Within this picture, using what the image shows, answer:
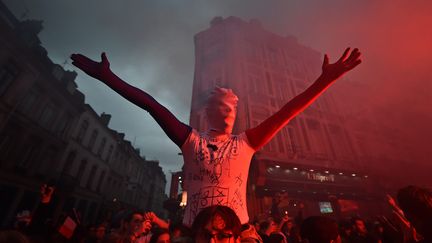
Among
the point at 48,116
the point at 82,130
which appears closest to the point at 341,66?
the point at 48,116

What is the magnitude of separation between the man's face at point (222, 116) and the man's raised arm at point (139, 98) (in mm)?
220

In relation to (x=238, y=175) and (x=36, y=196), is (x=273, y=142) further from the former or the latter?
(x=36, y=196)

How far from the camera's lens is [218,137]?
1.54 metres

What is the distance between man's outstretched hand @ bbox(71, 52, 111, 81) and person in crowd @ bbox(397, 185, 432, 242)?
329 cm

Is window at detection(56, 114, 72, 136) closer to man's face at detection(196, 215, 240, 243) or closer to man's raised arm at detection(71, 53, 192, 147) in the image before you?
man's raised arm at detection(71, 53, 192, 147)

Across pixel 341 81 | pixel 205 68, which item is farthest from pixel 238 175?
pixel 341 81

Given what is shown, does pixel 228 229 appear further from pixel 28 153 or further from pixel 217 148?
pixel 28 153

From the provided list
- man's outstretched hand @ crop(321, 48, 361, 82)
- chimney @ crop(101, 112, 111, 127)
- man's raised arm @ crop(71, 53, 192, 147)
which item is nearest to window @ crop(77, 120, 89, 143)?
chimney @ crop(101, 112, 111, 127)

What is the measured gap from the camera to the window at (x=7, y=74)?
1362cm

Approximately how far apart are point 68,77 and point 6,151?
8260 mm

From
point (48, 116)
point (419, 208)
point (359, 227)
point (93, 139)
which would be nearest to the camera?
point (419, 208)

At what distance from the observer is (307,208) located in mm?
13203

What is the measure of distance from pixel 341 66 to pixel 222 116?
0.96 metres

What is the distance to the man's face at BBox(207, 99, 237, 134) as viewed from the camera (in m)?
1.59
